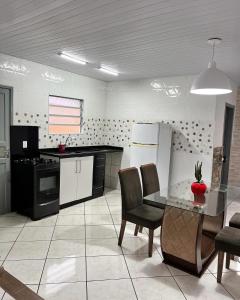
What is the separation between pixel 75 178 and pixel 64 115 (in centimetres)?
128

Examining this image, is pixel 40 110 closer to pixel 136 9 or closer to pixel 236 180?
pixel 136 9

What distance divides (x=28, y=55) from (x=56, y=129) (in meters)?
1.38

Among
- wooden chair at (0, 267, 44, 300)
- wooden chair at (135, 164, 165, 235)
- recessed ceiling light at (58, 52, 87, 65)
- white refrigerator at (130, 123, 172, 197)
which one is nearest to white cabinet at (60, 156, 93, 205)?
white refrigerator at (130, 123, 172, 197)

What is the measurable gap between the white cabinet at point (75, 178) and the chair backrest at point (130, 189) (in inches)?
57.8

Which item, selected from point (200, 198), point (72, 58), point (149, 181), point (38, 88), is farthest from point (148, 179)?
point (38, 88)

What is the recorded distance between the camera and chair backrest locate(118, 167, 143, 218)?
2.77 meters

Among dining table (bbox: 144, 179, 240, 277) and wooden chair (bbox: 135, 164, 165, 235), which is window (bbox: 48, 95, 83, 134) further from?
dining table (bbox: 144, 179, 240, 277)

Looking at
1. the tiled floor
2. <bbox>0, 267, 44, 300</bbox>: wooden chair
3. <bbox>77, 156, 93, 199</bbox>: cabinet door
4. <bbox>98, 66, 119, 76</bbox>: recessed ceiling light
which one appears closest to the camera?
<bbox>0, 267, 44, 300</bbox>: wooden chair

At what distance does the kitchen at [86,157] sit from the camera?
2357 mm

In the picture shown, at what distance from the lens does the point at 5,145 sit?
3.62 m

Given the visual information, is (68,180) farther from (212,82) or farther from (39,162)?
(212,82)

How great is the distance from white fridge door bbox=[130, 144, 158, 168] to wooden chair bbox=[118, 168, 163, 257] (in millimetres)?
1358

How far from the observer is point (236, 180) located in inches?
225

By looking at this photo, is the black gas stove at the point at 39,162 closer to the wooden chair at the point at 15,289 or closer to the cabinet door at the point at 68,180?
the cabinet door at the point at 68,180
